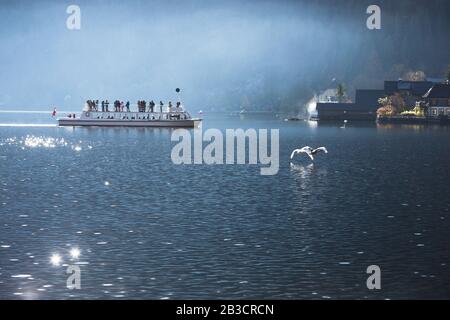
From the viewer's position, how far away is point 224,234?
126 feet

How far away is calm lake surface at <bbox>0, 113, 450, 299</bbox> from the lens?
2822 centimetres

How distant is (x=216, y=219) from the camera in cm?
4362

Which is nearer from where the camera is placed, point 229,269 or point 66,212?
point 229,269

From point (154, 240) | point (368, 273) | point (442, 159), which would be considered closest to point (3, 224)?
point (154, 240)

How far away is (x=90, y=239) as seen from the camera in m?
37.2

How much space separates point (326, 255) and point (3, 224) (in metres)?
18.4

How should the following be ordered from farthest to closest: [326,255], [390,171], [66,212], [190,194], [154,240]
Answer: [390,171] < [190,194] < [66,212] < [154,240] < [326,255]

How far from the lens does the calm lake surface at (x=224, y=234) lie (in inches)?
1111

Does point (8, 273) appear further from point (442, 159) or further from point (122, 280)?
point (442, 159)

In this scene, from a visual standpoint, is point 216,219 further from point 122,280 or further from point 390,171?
point 390,171
